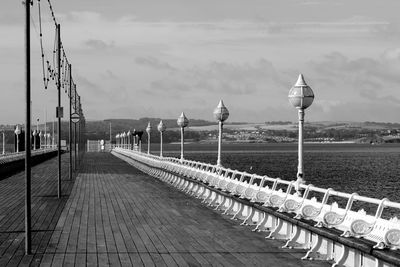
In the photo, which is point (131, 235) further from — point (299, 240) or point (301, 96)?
point (301, 96)

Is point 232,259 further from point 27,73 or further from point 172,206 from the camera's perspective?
point 172,206

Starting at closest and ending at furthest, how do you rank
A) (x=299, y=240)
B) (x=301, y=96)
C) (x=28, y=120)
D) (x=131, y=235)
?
1. (x=28, y=120)
2. (x=299, y=240)
3. (x=131, y=235)
4. (x=301, y=96)

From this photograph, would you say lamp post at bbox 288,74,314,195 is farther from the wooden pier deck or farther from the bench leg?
the bench leg

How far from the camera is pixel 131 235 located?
15.2 m

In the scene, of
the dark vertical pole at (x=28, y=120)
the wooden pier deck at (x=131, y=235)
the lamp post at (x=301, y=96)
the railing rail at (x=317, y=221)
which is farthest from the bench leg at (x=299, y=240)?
the dark vertical pole at (x=28, y=120)

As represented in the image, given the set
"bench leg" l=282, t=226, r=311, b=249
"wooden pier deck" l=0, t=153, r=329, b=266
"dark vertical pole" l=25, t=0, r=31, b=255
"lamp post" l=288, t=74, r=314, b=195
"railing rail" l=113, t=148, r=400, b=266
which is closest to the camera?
"railing rail" l=113, t=148, r=400, b=266

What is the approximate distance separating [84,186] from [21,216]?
487 inches

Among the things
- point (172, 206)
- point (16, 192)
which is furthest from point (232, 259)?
point (16, 192)

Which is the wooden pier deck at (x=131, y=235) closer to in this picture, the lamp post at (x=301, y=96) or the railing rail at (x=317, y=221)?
the railing rail at (x=317, y=221)

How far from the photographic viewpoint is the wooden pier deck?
12.1 m

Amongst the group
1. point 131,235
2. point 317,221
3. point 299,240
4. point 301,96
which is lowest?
point 131,235

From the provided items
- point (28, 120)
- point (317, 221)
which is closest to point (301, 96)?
point (317, 221)

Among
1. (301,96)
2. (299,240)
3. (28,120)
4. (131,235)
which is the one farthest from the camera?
Result: (301,96)

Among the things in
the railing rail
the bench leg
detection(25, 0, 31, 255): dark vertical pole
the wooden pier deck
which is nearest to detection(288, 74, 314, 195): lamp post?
the railing rail
